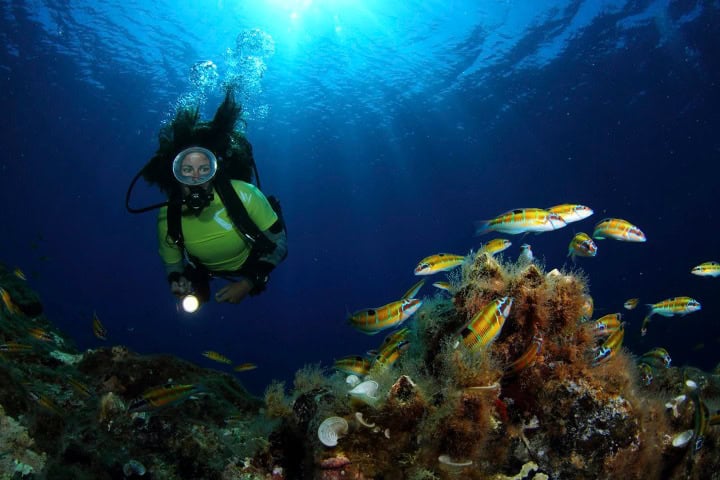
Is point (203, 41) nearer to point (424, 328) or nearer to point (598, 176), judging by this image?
point (424, 328)

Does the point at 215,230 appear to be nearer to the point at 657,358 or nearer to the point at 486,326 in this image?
the point at 486,326

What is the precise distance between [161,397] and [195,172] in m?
2.55

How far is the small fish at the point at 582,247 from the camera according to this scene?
17.7 feet

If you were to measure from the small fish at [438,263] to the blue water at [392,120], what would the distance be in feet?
7.39

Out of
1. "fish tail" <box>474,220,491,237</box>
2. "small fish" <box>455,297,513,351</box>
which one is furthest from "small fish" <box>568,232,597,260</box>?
"small fish" <box>455,297,513,351</box>

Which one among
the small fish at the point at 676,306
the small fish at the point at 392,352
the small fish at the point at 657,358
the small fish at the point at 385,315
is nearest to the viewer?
the small fish at the point at 392,352

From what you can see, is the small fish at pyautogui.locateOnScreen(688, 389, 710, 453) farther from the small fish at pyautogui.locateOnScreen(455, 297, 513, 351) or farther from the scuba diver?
the scuba diver

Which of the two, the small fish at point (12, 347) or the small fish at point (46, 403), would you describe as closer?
the small fish at point (46, 403)

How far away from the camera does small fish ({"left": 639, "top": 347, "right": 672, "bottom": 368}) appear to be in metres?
5.76

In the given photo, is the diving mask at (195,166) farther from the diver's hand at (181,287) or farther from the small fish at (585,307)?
the small fish at (585,307)

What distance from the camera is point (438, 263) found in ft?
17.0

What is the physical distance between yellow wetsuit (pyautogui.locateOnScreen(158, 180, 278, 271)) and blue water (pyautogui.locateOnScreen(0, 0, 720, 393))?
950 mm

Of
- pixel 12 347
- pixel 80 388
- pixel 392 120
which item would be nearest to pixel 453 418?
pixel 80 388

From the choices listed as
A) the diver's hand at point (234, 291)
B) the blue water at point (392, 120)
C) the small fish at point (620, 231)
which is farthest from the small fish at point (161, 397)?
the small fish at point (620, 231)
